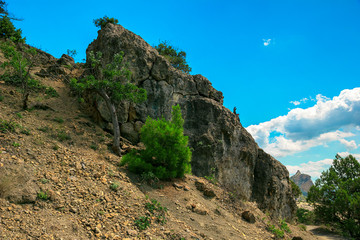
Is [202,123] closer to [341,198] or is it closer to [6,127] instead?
[6,127]

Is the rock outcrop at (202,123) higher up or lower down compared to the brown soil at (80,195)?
higher up

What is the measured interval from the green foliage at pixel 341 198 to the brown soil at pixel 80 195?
56.5 ft

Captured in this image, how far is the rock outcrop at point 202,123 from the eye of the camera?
17.6m

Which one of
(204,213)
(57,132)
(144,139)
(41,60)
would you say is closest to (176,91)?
(144,139)

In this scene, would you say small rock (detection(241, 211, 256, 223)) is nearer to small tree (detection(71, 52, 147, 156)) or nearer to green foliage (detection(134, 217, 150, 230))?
green foliage (detection(134, 217, 150, 230))

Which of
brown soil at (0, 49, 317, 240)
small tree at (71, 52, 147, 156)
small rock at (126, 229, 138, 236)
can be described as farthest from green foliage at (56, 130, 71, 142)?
small rock at (126, 229, 138, 236)

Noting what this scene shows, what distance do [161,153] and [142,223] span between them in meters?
4.51

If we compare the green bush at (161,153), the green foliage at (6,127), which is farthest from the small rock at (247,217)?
the green foliage at (6,127)

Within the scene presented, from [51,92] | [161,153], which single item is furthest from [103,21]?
[161,153]

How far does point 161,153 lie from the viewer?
11.7 metres

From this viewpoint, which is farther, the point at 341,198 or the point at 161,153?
the point at 341,198

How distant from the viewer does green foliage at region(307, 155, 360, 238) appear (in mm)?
22689

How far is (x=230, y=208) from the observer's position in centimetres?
1296

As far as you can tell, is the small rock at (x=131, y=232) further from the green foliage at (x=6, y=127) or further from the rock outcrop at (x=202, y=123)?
the rock outcrop at (x=202, y=123)
